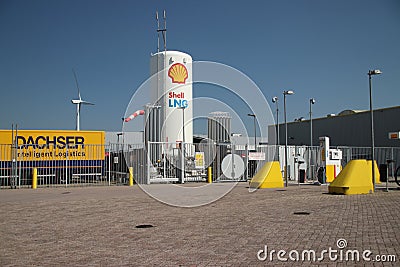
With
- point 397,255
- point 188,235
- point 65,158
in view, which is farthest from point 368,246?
point 65,158

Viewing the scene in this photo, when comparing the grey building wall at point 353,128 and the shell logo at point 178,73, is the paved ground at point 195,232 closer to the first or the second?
the shell logo at point 178,73

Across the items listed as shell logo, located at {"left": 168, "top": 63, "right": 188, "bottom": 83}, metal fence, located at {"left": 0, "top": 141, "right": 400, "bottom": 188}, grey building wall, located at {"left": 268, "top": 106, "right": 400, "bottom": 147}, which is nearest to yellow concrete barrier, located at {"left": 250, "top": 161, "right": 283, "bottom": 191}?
metal fence, located at {"left": 0, "top": 141, "right": 400, "bottom": 188}

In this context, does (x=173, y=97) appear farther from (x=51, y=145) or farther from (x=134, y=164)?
(x=51, y=145)

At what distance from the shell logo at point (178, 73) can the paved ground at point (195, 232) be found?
52.1 ft

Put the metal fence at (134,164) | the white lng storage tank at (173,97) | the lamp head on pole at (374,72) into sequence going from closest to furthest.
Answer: the lamp head on pole at (374,72) → the metal fence at (134,164) → the white lng storage tank at (173,97)

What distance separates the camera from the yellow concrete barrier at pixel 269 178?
874 inches

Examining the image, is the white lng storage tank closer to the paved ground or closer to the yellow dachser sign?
the yellow dachser sign

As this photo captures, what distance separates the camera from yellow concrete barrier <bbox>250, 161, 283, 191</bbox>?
22.2 meters

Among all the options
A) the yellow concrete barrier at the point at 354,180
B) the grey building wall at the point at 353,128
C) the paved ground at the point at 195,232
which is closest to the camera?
the paved ground at the point at 195,232

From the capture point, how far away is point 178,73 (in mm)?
29703

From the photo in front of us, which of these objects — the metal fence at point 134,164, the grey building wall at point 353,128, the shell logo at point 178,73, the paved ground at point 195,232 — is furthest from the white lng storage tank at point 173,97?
the paved ground at point 195,232

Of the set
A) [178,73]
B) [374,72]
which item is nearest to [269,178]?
[374,72]

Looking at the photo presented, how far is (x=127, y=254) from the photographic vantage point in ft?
24.7

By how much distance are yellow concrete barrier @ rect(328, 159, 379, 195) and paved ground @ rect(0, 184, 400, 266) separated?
8.35 ft
